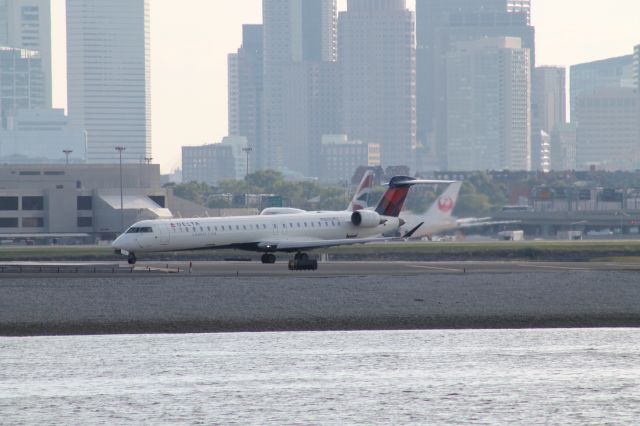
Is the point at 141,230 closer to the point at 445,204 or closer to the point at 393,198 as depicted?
the point at 393,198

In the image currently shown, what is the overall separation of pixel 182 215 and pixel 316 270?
4276 inches

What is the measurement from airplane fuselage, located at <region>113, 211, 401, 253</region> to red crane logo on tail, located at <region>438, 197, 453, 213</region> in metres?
10.4

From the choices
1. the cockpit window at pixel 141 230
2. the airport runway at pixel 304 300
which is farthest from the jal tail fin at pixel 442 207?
the cockpit window at pixel 141 230

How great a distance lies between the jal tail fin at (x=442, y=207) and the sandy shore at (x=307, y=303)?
2837 cm

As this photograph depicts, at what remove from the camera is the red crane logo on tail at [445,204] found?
348ft

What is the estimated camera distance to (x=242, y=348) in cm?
5628

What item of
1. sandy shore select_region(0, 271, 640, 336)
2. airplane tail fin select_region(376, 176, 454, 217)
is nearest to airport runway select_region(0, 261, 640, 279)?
airplane tail fin select_region(376, 176, 454, 217)

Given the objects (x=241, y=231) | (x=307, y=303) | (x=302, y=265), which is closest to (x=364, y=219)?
(x=241, y=231)

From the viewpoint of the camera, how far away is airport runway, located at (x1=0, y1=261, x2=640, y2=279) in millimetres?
81188

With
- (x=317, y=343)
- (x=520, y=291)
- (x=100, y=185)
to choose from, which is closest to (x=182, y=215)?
(x=100, y=185)

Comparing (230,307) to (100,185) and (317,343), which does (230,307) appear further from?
(100,185)

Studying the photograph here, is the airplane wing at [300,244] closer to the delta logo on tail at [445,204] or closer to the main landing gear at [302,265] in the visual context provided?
the main landing gear at [302,265]

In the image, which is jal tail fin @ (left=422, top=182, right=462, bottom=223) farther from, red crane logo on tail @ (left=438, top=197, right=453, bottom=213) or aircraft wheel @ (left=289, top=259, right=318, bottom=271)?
aircraft wheel @ (left=289, top=259, right=318, bottom=271)

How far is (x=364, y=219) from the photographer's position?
9375 cm
